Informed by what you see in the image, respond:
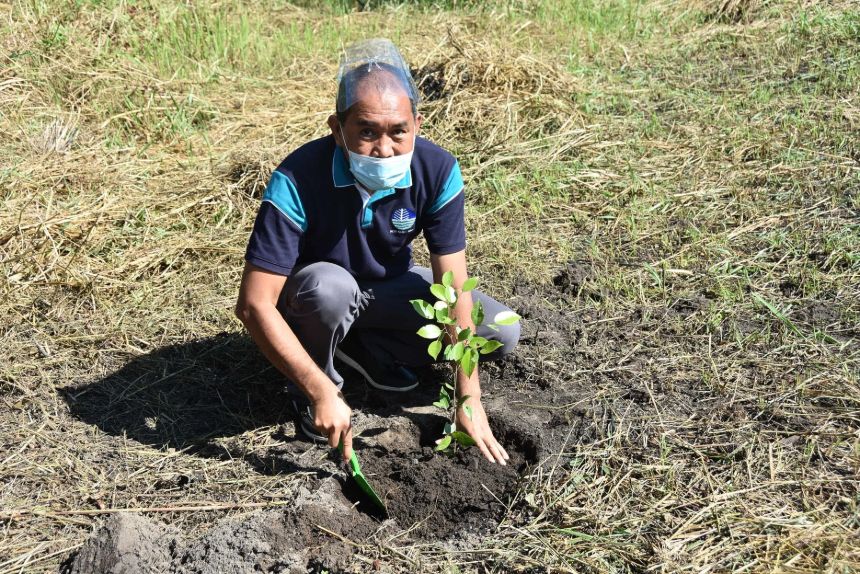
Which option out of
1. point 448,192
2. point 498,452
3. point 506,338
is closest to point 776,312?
point 506,338

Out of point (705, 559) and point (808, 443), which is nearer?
point (705, 559)

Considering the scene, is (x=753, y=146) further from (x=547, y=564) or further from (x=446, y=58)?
(x=547, y=564)

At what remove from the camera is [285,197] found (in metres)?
2.58

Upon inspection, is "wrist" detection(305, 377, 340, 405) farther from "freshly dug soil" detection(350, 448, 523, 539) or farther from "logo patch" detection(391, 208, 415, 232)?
"logo patch" detection(391, 208, 415, 232)

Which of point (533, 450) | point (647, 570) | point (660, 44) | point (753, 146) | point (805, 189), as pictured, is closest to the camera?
point (647, 570)

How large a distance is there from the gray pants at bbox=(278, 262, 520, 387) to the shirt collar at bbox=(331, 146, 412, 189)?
0.90ft

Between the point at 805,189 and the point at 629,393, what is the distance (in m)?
1.73

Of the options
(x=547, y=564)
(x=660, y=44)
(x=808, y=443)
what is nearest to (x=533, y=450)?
(x=547, y=564)

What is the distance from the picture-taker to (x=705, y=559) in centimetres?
227

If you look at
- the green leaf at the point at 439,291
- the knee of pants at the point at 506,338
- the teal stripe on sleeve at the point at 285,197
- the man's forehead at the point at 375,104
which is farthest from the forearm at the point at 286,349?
the knee of pants at the point at 506,338

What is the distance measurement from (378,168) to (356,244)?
33 cm

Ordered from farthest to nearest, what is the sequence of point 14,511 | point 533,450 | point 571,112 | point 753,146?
point 571,112
point 753,146
point 533,450
point 14,511

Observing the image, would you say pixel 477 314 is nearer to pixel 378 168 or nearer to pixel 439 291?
pixel 439 291

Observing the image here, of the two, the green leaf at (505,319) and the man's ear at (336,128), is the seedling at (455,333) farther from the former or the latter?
the man's ear at (336,128)
